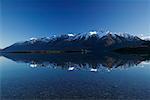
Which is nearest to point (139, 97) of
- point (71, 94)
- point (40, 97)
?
point (71, 94)

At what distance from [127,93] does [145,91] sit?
2.94ft

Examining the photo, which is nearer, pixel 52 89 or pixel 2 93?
pixel 2 93

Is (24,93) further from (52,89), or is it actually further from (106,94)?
(106,94)

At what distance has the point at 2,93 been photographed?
10422mm

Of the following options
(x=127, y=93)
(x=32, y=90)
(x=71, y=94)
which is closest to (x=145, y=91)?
(x=127, y=93)

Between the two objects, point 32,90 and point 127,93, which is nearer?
point 127,93

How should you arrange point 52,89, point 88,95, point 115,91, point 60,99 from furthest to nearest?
point 52,89 → point 115,91 → point 88,95 → point 60,99

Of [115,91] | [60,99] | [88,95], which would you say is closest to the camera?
[60,99]

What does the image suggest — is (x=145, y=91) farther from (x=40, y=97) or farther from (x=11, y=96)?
(x=11, y=96)

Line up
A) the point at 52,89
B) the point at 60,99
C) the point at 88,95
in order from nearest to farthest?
the point at 60,99, the point at 88,95, the point at 52,89

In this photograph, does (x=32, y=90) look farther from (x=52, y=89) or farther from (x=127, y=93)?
(x=127, y=93)

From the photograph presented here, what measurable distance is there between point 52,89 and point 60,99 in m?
2.18

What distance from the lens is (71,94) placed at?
10.2 m

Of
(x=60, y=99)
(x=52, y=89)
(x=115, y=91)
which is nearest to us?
(x=60, y=99)
